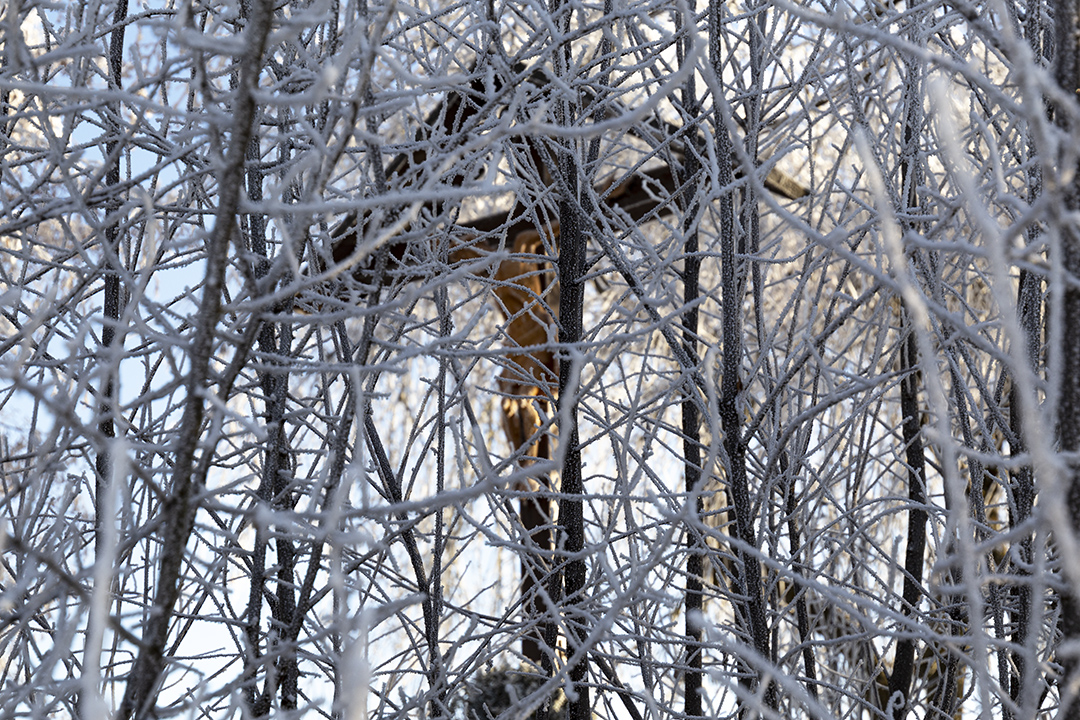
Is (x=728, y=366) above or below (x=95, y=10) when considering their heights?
below

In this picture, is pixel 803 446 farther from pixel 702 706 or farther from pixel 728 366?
pixel 702 706

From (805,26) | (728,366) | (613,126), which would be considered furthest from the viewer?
(805,26)

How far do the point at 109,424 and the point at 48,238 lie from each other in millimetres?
4502

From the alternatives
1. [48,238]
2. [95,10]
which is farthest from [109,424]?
[48,238]

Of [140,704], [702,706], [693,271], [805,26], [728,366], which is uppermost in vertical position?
[805,26]

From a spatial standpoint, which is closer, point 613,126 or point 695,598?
point 613,126

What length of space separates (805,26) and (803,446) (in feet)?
5.23

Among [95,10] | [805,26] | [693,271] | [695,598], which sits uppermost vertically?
[805,26]

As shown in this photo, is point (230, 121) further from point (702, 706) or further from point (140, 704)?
point (702, 706)

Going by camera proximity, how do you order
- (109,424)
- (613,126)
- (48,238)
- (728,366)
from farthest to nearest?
(48,238), (109,424), (728,366), (613,126)

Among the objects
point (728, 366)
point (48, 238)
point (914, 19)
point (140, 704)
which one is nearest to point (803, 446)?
point (728, 366)

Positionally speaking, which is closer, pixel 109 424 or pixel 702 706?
pixel 109 424

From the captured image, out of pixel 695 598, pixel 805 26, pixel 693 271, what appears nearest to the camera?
pixel 693 271

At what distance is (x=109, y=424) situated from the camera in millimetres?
1915
